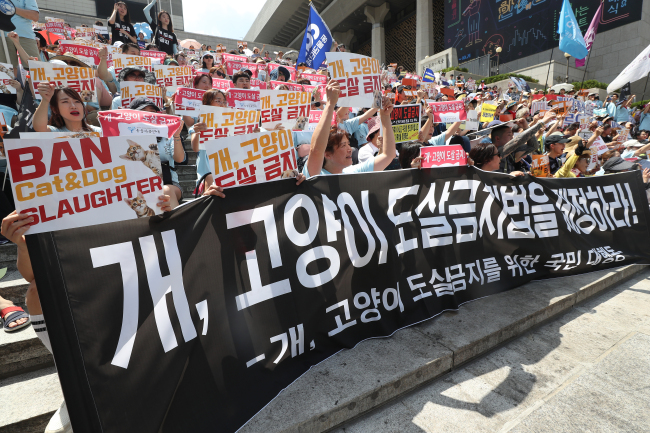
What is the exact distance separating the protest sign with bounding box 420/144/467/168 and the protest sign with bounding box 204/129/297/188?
1.38m

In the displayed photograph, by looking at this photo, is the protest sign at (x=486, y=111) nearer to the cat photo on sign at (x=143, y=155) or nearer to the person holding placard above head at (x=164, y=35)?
the cat photo on sign at (x=143, y=155)

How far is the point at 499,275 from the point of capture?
10.8 ft

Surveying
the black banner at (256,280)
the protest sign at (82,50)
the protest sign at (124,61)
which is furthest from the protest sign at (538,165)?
the protest sign at (82,50)

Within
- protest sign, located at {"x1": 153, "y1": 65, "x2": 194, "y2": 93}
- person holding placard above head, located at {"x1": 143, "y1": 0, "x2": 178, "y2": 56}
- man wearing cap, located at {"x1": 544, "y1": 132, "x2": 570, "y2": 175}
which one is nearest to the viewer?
man wearing cap, located at {"x1": 544, "y1": 132, "x2": 570, "y2": 175}

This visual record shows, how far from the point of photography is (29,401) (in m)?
2.00

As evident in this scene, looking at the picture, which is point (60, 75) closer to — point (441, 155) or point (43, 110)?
point (43, 110)

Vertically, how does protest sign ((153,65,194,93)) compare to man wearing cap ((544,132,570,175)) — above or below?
above

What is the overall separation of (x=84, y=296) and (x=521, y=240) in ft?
11.8

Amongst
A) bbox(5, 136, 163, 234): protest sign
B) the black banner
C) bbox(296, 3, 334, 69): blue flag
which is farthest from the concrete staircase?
bbox(296, 3, 334, 69): blue flag

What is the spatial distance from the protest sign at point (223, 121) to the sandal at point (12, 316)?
1.81m

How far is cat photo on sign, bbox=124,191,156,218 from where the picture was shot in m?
1.79

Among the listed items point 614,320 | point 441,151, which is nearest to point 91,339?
point 441,151

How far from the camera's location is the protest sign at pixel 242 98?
13.5 feet

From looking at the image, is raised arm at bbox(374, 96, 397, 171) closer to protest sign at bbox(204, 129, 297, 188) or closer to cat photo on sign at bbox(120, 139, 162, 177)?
protest sign at bbox(204, 129, 297, 188)
